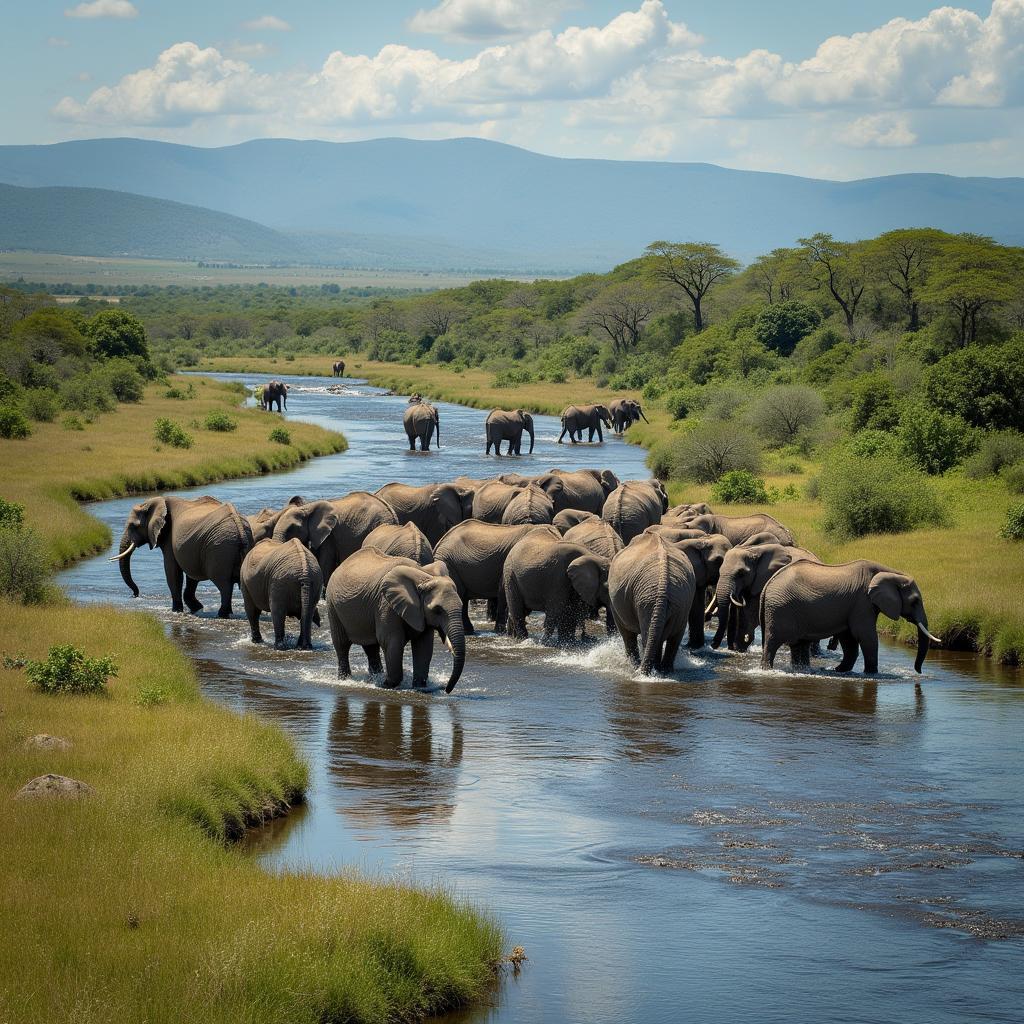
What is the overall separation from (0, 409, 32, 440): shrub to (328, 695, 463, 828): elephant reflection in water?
30937 millimetres

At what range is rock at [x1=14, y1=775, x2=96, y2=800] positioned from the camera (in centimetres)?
1274

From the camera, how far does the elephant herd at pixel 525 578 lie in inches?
770

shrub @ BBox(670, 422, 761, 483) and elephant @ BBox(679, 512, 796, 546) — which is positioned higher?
shrub @ BBox(670, 422, 761, 483)

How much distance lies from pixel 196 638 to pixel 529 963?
43.2ft

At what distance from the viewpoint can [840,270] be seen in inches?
3145

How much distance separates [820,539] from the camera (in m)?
31.2

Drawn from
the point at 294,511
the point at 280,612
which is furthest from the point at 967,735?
the point at 294,511

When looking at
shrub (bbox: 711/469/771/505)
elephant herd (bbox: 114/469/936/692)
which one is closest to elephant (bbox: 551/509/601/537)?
elephant herd (bbox: 114/469/936/692)

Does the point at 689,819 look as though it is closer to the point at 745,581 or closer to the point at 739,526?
the point at 745,581

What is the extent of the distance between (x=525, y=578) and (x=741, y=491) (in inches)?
640

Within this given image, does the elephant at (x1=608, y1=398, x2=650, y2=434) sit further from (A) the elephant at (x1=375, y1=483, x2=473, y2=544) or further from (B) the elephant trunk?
(B) the elephant trunk

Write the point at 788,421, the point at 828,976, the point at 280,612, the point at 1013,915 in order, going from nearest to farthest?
the point at 828,976 → the point at 1013,915 → the point at 280,612 → the point at 788,421

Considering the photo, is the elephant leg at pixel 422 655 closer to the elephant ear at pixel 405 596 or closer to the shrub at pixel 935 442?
the elephant ear at pixel 405 596

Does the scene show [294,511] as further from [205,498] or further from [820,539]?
[820,539]
